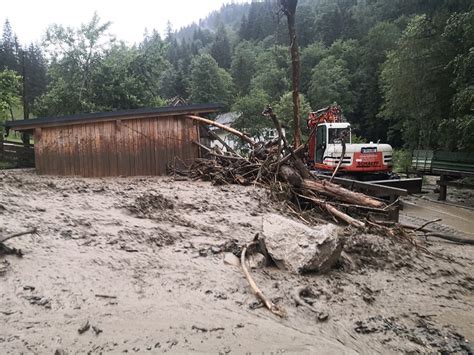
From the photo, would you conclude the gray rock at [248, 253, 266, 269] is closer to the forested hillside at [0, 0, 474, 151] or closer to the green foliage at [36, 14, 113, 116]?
the forested hillside at [0, 0, 474, 151]

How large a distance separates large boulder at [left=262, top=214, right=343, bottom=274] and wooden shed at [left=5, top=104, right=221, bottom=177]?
26.1 feet

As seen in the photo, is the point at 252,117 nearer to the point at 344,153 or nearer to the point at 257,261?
the point at 344,153

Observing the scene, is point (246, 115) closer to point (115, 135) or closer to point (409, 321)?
point (115, 135)

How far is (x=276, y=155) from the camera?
38.7 ft

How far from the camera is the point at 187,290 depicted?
4.57 metres

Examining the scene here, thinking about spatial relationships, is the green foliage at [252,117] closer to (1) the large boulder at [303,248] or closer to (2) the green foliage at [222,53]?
(1) the large boulder at [303,248]

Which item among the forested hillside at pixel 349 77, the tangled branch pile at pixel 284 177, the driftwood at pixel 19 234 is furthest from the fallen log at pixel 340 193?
the forested hillside at pixel 349 77

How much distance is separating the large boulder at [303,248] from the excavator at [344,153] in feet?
24.2

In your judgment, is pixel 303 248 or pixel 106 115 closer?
pixel 303 248

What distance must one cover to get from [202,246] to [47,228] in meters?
2.45

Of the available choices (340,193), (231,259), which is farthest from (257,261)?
(340,193)

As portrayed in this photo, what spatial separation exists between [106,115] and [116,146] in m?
1.09

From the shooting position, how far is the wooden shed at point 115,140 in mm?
11773

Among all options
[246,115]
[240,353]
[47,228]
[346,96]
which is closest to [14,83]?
[246,115]
